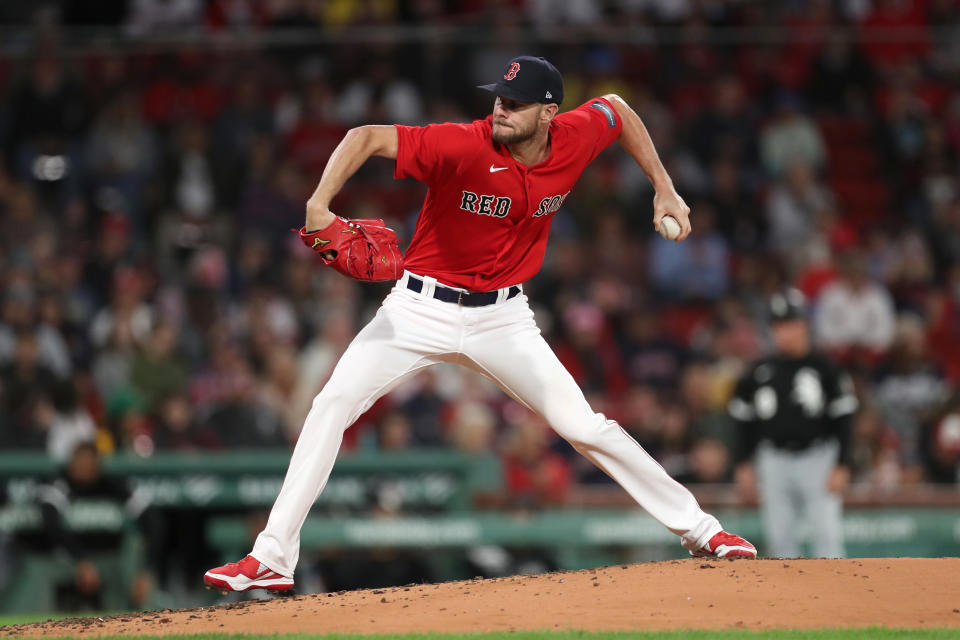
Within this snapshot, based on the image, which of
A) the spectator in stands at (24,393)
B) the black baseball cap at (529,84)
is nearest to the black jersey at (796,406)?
the black baseball cap at (529,84)

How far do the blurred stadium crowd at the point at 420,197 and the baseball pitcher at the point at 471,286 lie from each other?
4.62 meters

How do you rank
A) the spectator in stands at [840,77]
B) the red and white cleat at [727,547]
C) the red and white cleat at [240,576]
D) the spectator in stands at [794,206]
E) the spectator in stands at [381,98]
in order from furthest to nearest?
the spectator in stands at [794,206]
the spectator in stands at [840,77]
the spectator in stands at [381,98]
the red and white cleat at [727,547]
the red and white cleat at [240,576]

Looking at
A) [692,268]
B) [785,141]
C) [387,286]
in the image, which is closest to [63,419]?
[387,286]

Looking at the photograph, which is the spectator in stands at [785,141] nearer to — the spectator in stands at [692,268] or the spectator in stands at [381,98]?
the spectator in stands at [692,268]

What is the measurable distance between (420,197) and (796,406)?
14.8ft

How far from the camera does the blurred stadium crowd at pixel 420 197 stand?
10672 millimetres

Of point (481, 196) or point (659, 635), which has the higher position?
point (481, 196)

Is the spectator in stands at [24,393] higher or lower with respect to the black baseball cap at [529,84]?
lower

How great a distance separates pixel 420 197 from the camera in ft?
39.2

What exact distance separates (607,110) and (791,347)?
11.8 ft

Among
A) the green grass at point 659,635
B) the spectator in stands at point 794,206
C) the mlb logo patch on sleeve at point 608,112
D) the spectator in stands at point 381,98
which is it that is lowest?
the spectator in stands at point 794,206

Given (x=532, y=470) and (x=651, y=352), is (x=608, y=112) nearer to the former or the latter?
(x=532, y=470)

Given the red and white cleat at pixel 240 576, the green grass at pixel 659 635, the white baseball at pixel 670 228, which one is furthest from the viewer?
the white baseball at pixel 670 228

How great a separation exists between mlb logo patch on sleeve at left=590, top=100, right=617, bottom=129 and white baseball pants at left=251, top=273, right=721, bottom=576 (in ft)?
3.02
